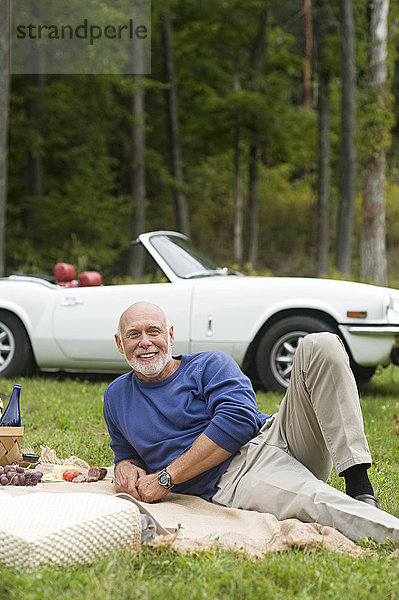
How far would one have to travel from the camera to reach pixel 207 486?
3.93 meters

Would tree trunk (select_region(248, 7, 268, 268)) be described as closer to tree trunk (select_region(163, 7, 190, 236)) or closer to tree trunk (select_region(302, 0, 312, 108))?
tree trunk (select_region(163, 7, 190, 236))

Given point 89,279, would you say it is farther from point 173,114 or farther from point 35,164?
point 35,164

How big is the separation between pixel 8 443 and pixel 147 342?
117cm

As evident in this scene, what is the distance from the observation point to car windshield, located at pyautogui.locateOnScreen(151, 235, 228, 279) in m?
7.94

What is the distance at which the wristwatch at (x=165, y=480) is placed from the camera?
3.74 metres

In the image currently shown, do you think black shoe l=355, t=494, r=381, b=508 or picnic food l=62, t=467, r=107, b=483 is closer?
black shoe l=355, t=494, r=381, b=508

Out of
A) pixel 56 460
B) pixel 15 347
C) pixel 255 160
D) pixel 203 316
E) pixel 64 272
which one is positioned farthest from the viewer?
pixel 255 160

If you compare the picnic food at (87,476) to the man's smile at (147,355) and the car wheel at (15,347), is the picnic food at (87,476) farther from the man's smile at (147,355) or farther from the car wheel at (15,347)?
the car wheel at (15,347)

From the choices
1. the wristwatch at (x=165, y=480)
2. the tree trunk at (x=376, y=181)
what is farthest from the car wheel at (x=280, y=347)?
the tree trunk at (x=376, y=181)

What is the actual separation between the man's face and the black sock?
3.36ft

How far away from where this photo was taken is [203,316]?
753 cm

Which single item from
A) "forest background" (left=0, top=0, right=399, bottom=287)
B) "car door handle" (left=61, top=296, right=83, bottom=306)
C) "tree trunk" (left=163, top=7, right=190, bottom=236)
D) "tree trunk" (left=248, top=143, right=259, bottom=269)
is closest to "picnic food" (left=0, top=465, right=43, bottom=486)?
"car door handle" (left=61, top=296, right=83, bottom=306)

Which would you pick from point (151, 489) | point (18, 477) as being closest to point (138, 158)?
point (18, 477)

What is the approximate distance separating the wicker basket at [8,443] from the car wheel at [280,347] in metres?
3.48
